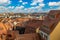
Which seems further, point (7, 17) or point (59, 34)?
point (7, 17)

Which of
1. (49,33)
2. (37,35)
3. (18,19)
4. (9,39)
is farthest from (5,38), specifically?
(18,19)

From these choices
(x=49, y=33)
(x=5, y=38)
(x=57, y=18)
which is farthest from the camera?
(x=5, y=38)

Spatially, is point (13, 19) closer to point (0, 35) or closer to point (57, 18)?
point (0, 35)

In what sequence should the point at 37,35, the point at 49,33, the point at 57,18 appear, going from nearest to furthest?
the point at 49,33, the point at 57,18, the point at 37,35

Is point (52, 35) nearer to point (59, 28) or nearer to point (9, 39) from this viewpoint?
point (59, 28)

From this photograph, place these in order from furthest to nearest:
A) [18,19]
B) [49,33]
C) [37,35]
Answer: [18,19], [37,35], [49,33]

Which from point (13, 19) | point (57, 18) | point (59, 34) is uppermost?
point (57, 18)

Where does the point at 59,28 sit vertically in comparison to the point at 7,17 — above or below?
above

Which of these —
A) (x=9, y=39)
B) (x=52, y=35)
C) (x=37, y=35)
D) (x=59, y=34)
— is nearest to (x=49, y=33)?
(x=52, y=35)

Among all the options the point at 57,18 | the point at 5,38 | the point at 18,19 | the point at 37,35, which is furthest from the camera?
the point at 18,19
